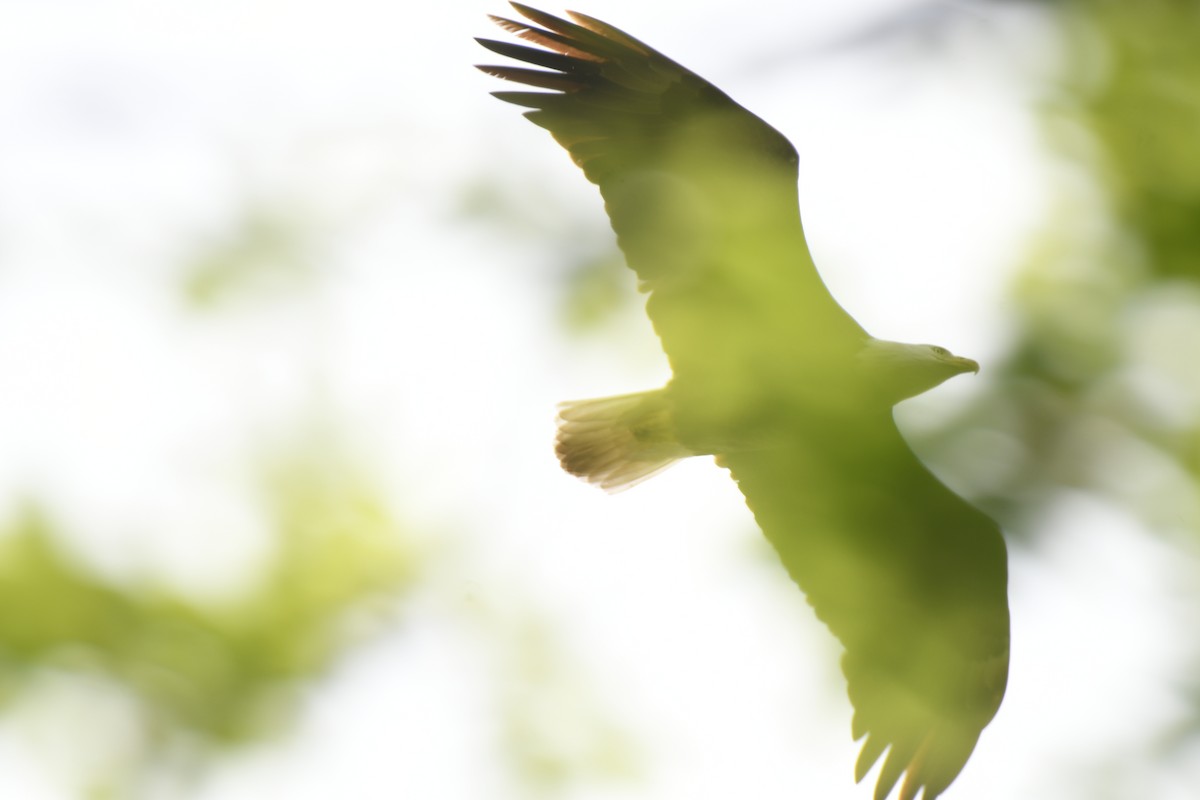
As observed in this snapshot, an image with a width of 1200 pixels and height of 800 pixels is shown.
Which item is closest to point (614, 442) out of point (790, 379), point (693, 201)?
point (693, 201)

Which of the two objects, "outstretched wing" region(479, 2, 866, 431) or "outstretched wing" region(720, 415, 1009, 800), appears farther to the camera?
"outstretched wing" region(479, 2, 866, 431)

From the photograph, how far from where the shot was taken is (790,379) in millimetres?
1667

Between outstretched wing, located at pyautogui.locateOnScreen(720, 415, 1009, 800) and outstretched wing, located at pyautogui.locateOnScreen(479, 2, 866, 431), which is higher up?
outstretched wing, located at pyautogui.locateOnScreen(479, 2, 866, 431)

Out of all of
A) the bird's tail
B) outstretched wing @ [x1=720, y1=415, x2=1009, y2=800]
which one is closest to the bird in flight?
outstretched wing @ [x1=720, y1=415, x2=1009, y2=800]

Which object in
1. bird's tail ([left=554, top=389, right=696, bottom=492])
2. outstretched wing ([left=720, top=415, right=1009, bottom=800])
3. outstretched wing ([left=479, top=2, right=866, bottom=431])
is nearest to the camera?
outstretched wing ([left=720, top=415, right=1009, bottom=800])

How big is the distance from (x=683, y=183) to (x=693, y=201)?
45 millimetres

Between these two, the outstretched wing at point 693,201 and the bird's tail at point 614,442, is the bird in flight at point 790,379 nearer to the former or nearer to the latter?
the outstretched wing at point 693,201

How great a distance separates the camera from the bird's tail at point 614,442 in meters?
4.92

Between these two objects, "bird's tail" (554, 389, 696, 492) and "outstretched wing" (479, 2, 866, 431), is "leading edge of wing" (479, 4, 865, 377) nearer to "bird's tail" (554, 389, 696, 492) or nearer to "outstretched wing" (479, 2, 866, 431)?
"outstretched wing" (479, 2, 866, 431)

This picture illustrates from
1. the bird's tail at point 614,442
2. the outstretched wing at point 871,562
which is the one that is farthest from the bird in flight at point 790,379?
the bird's tail at point 614,442

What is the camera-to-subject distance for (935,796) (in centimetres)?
454

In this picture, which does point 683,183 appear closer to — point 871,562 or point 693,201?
point 693,201

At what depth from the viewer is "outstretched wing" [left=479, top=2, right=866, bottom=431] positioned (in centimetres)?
177

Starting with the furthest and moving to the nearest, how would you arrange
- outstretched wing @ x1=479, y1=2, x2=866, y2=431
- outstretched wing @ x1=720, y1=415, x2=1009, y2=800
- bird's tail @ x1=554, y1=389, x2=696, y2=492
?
bird's tail @ x1=554, y1=389, x2=696, y2=492 → outstretched wing @ x1=479, y1=2, x2=866, y2=431 → outstretched wing @ x1=720, y1=415, x2=1009, y2=800
